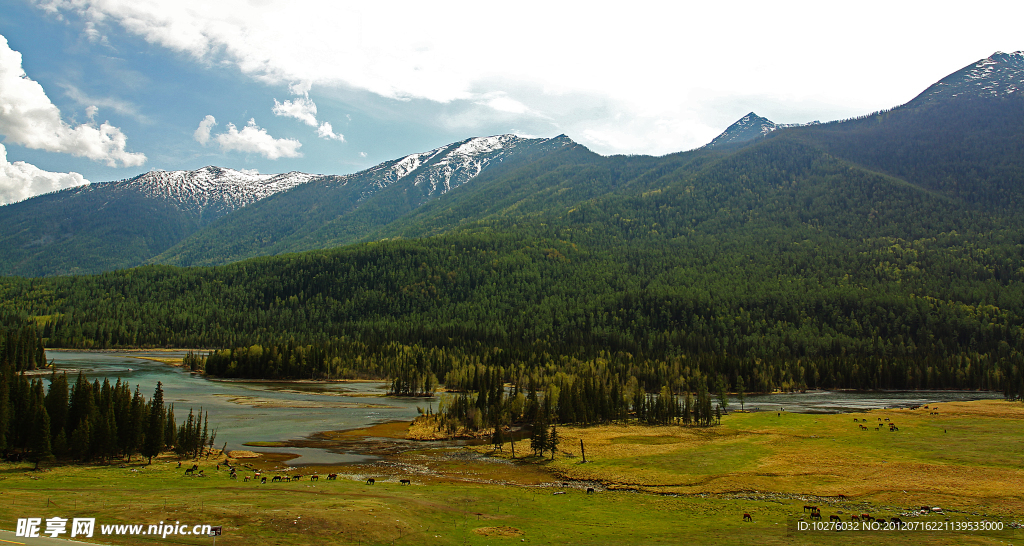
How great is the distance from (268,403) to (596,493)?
97.6 metres

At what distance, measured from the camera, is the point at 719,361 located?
614 feet

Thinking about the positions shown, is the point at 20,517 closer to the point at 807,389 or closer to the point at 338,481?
the point at 338,481

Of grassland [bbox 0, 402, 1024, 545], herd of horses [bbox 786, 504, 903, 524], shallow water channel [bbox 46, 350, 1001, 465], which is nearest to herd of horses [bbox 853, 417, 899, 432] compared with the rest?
grassland [bbox 0, 402, 1024, 545]

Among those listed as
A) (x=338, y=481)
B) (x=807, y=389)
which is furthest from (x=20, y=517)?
(x=807, y=389)

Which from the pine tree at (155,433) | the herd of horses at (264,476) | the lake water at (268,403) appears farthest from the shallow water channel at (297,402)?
the pine tree at (155,433)

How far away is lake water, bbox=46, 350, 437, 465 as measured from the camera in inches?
3425

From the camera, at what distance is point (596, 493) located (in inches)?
2217

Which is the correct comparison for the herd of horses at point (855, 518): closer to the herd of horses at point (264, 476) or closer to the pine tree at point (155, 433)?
the herd of horses at point (264, 476)

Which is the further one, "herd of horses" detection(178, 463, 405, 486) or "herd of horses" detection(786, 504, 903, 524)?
"herd of horses" detection(178, 463, 405, 486)

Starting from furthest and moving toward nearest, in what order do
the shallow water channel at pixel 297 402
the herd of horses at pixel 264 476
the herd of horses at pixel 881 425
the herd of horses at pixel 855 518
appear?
the herd of horses at pixel 881 425
the shallow water channel at pixel 297 402
the herd of horses at pixel 264 476
the herd of horses at pixel 855 518

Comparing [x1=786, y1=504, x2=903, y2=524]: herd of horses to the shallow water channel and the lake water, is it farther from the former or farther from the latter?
the lake water

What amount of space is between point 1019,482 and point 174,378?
190 metres

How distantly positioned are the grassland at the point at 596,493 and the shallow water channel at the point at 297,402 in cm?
2013

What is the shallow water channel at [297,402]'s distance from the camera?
291 ft
